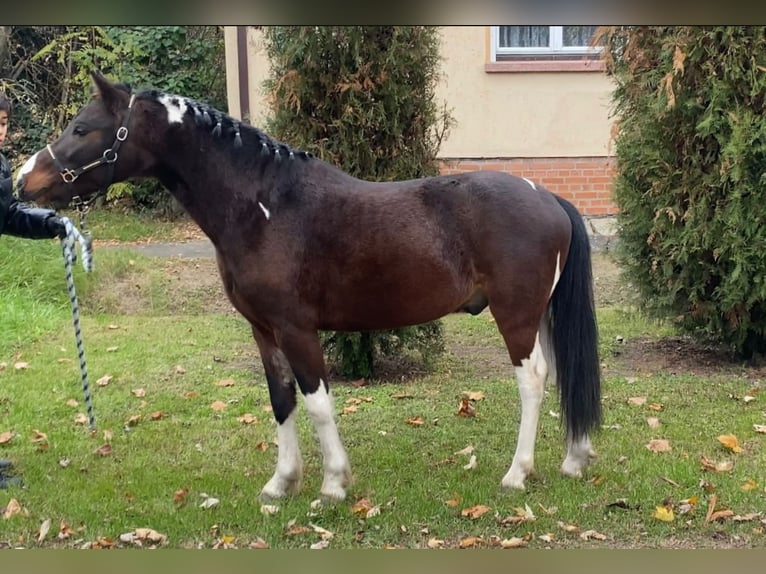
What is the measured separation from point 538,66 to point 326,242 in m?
7.37

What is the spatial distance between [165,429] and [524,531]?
2575 millimetres

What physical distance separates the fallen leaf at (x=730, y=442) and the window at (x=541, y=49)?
6.65 metres

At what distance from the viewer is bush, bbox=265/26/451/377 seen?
5219 mm

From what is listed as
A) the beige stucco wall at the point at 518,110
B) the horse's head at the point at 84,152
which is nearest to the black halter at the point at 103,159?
the horse's head at the point at 84,152

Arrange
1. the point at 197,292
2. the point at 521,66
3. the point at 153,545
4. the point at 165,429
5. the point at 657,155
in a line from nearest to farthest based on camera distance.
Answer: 1. the point at 153,545
2. the point at 165,429
3. the point at 657,155
4. the point at 197,292
5. the point at 521,66

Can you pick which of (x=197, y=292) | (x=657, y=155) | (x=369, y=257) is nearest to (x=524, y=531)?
(x=369, y=257)

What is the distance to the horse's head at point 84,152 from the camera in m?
3.32

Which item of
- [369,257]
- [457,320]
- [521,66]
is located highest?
[521,66]

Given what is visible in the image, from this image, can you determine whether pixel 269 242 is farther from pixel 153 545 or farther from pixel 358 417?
pixel 358 417

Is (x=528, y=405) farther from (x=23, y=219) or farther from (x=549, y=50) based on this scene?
(x=549, y=50)

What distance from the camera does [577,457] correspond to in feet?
12.9

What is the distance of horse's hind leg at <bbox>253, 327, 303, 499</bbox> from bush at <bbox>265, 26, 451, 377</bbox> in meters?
1.91

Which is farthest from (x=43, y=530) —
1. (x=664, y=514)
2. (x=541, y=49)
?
(x=541, y=49)

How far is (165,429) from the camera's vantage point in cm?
486
